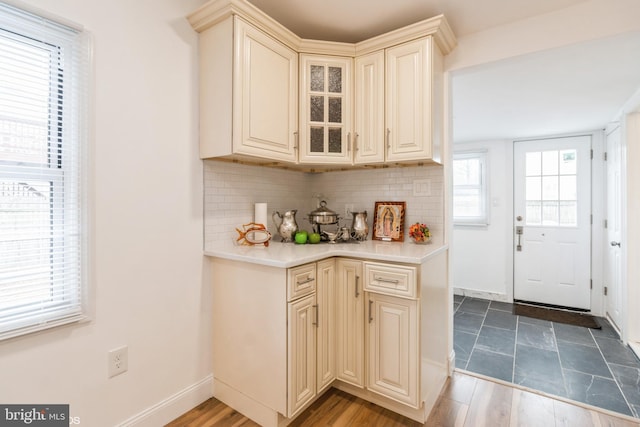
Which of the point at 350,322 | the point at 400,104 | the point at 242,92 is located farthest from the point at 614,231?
the point at 242,92

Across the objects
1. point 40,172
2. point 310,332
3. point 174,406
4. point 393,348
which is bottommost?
point 174,406

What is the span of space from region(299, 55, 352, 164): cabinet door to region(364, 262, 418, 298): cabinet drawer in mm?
787

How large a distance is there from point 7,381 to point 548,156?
518 centimetres

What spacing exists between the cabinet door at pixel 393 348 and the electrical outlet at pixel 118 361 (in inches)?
50.1

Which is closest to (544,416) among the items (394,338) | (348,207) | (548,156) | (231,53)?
(394,338)

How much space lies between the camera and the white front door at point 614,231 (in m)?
3.07

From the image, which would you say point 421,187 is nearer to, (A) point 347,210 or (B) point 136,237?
(A) point 347,210

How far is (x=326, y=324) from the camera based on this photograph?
72.6 inches

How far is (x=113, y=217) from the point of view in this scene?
A: 4.92ft

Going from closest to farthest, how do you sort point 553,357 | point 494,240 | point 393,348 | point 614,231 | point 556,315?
1. point 393,348
2. point 553,357
3. point 614,231
4. point 556,315
5. point 494,240

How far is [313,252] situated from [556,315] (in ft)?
11.5

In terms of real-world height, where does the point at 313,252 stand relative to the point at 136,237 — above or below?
below

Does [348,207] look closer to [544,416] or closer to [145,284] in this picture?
[145,284]

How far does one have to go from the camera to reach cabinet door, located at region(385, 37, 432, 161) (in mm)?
1896
